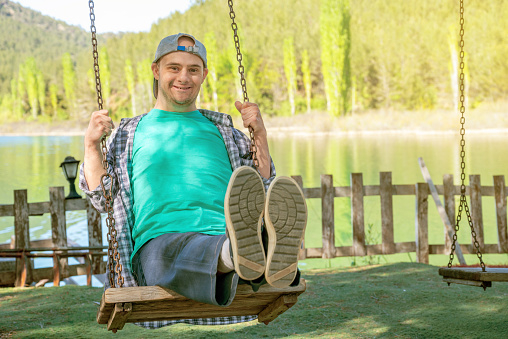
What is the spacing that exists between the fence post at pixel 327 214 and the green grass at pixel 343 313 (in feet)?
4.07

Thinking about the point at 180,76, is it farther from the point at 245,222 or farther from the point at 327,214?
the point at 327,214

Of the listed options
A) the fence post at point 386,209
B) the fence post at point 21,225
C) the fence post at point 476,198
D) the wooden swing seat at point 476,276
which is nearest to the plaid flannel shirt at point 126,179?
the wooden swing seat at point 476,276

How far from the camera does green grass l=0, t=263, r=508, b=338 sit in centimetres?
365

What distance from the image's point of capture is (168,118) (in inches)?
107

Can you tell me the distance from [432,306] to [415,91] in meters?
40.7

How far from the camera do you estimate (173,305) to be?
2285 mm

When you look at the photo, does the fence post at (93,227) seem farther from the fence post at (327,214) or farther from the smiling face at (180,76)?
the smiling face at (180,76)

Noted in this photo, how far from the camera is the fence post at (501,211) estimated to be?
667cm

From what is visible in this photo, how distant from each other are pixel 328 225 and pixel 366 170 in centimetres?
1329

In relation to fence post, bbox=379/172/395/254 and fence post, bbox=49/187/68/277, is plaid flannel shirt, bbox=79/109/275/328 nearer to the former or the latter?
fence post, bbox=49/187/68/277

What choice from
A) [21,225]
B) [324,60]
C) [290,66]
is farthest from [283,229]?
[290,66]

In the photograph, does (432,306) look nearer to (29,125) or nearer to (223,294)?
(223,294)

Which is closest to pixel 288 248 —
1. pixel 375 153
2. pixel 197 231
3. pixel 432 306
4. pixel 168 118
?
pixel 197 231

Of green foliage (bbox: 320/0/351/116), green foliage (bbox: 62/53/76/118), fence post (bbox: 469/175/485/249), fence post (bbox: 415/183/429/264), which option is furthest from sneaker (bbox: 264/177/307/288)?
green foliage (bbox: 62/53/76/118)
